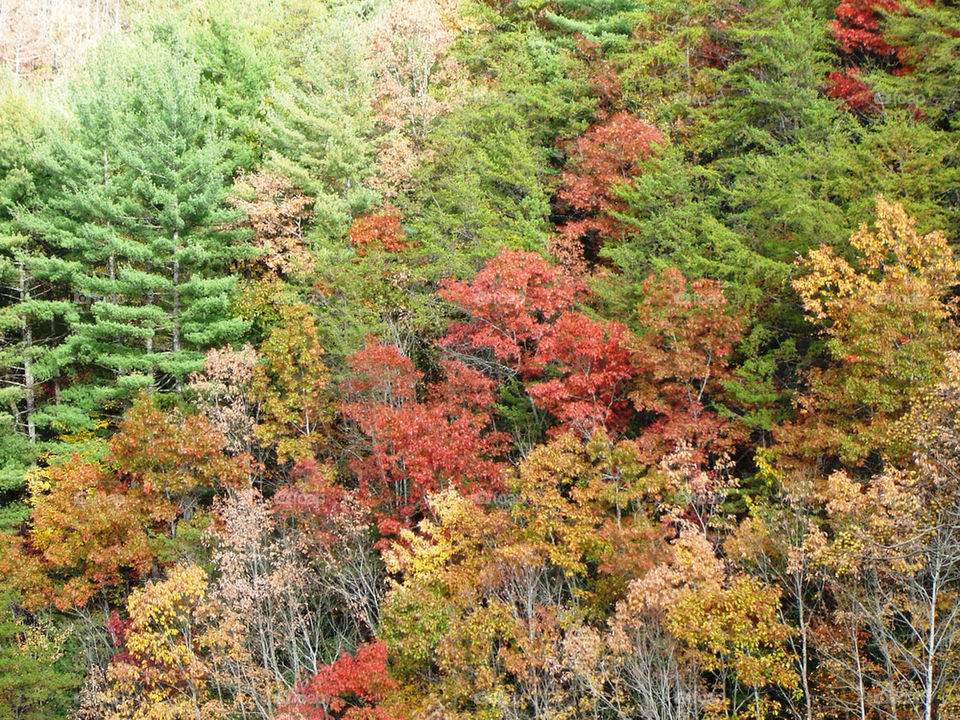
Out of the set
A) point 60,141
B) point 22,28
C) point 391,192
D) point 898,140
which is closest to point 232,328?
point 391,192

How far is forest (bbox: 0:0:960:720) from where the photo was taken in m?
12.9

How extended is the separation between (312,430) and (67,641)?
8.67 m

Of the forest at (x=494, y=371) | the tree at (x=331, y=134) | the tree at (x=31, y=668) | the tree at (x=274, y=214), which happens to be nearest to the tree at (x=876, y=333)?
the forest at (x=494, y=371)

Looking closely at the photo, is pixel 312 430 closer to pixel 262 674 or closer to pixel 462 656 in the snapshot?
pixel 262 674

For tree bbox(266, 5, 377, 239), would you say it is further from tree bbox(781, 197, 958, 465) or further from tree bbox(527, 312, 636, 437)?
tree bbox(781, 197, 958, 465)

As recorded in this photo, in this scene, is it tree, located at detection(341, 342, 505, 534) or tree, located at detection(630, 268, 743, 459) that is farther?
tree, located at detection(341, 342, 505, 534)

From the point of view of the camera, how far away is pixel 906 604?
11.2 m

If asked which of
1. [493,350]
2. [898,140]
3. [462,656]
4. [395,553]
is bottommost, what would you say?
[462,656]

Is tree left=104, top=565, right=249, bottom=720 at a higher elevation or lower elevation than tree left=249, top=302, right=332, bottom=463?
lower

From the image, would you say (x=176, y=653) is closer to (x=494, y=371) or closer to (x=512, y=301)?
(x=494, y=371)

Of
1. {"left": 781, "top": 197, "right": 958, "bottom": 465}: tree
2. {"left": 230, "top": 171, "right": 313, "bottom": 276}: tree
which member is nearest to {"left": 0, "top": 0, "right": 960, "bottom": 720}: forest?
{"left": 781, "top": 197, "right": 958, "bottom": 465}: tree

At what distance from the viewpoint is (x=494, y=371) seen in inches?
781

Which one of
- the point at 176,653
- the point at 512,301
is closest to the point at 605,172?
the point at 512,301

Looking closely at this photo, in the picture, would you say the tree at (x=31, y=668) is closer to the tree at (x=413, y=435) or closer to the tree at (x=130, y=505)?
the tree at (x=130, y=505)
